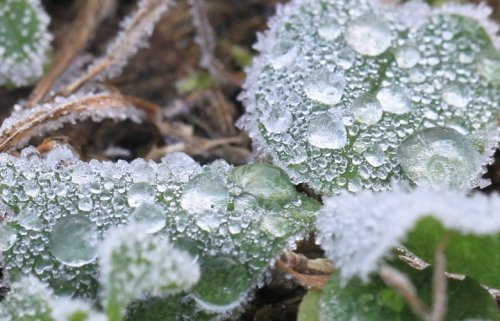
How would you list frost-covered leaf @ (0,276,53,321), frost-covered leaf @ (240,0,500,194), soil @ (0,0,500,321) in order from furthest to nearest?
soil @ (0,0,500,321) < frost-covered leaf @ (240,0,500,194) < frost-covered leaf @ (0,276,53,321)

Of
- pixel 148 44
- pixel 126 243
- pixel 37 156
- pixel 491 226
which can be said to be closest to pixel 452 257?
pixel 491 226

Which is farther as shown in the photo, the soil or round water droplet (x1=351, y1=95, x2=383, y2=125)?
the soil

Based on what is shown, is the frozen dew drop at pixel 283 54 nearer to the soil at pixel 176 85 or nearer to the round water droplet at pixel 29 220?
the soil at pixel 176 85

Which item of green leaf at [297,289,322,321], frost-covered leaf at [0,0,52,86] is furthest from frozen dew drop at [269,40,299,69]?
frost-covered leaf at [0,0,52,86]

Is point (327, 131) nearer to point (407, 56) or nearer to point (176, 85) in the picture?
point (407, 56)

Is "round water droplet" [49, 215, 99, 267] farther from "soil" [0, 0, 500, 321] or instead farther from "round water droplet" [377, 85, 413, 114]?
"round water droplet" [377, 85, 413, 114]

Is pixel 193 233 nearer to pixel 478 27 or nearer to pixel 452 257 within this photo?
pixel 452 257

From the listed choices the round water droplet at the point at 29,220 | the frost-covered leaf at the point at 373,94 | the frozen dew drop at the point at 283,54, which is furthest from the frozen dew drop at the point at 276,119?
the round water droplet at the point at 29,220
